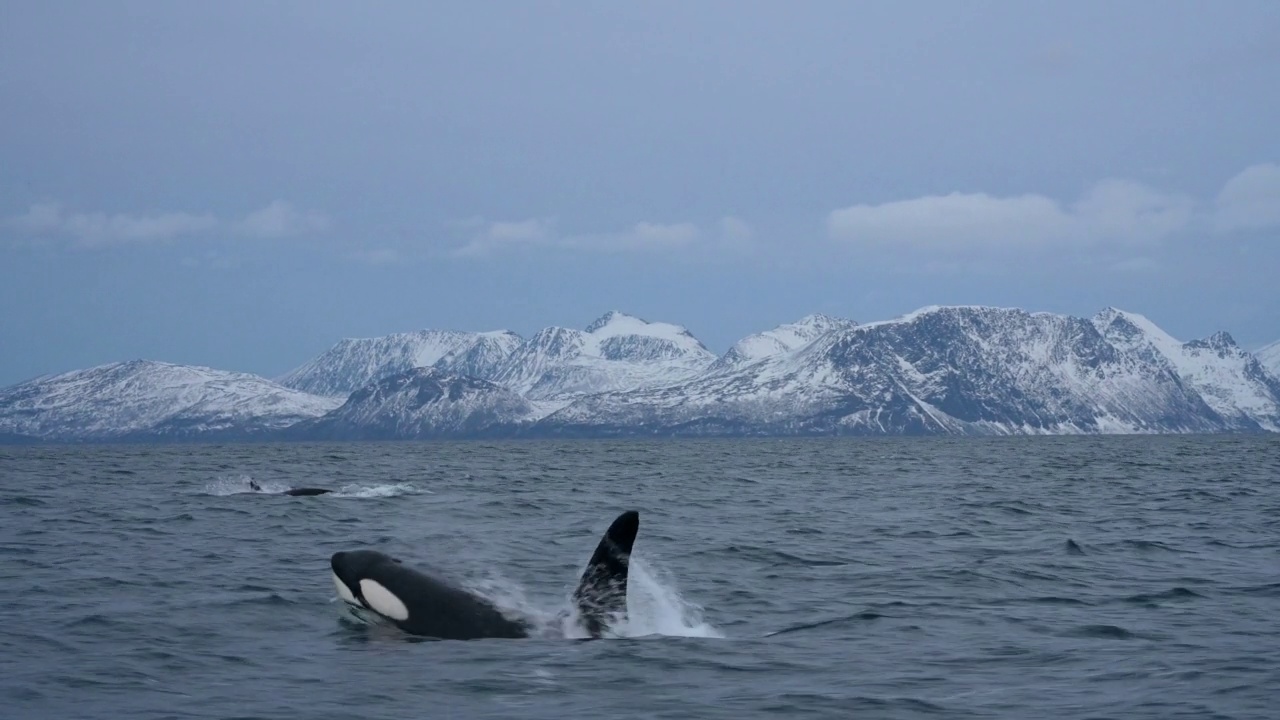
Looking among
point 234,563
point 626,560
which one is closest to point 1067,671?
point 626,560

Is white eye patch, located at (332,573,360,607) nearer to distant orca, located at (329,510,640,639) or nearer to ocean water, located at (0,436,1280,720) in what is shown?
distant orca, located at (329,510,640,639)

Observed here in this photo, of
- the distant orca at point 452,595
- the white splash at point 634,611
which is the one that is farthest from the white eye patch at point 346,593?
the white splash at point 634,611

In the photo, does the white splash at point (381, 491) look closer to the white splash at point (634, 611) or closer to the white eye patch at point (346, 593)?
the white splash at point (634, 611)

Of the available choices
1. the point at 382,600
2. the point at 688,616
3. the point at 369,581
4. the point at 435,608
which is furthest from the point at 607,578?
the point at 369,581

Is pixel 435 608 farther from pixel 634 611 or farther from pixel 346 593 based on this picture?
pixel 634 611

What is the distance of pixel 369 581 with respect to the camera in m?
14.3

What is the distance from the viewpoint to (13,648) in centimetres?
1338

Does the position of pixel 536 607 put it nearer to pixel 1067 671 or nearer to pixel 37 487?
pixel 1067 671

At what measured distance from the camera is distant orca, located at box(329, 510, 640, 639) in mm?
13898

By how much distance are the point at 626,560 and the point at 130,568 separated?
9498 millimetres

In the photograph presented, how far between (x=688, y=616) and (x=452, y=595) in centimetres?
315

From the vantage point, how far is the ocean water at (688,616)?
1148cm

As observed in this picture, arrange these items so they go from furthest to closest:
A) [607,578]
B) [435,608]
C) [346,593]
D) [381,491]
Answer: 1. [381,491]
2. [346,593]
3. [607,578]
4. [435,608]

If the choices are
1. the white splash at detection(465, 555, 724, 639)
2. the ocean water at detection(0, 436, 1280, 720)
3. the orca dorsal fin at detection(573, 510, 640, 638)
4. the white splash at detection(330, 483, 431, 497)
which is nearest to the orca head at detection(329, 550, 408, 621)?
the ocean water at detection(0, 436, 1280, 720)
